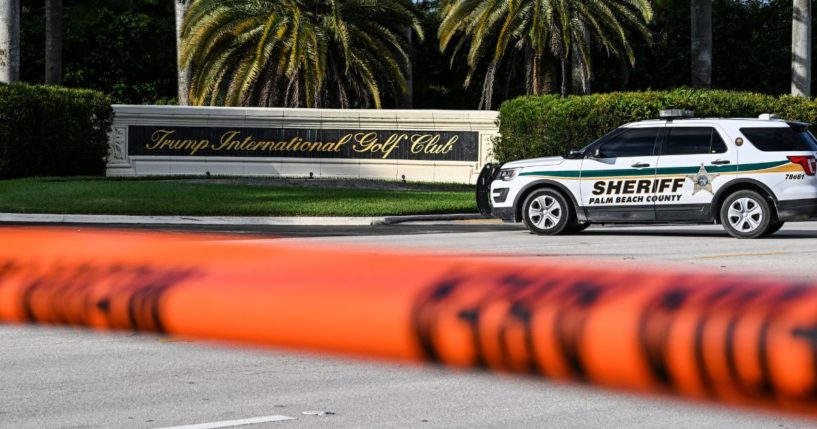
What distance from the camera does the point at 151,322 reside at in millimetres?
1438

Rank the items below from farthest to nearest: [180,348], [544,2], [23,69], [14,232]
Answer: [23,69]
[544,2]
[180,348]
[14,232]

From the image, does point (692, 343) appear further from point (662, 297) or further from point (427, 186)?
point (427, 186)

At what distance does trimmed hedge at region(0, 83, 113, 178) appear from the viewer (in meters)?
30.4

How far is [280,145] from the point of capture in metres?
33.6

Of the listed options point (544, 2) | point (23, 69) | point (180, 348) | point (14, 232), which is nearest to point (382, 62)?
point (544, 2)

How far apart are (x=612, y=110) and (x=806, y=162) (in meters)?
12.6

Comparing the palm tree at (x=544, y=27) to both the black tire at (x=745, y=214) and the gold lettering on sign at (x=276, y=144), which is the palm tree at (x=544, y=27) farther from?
the black tire at (x=745, y=214)

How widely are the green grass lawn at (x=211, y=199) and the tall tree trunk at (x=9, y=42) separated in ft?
16.4

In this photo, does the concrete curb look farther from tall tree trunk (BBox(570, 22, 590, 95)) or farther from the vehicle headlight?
tall tree trunk (BBox(570, 22, 590, 95))

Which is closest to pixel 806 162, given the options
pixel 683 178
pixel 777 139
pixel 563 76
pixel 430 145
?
pixel 777 139

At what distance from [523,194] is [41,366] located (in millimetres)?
11970

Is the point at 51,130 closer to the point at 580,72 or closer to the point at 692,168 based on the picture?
the point at 580,72

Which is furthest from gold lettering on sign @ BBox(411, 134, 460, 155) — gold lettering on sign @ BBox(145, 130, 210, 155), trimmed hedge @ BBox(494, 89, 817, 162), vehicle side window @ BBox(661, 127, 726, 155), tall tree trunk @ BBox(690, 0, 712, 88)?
vehicle side window @ BBox(661, 127, 726, 155)

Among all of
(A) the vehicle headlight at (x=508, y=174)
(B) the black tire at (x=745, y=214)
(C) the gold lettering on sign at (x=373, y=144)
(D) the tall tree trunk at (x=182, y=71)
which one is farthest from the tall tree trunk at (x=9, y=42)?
(B) the black tire at (x=745, y=214)
